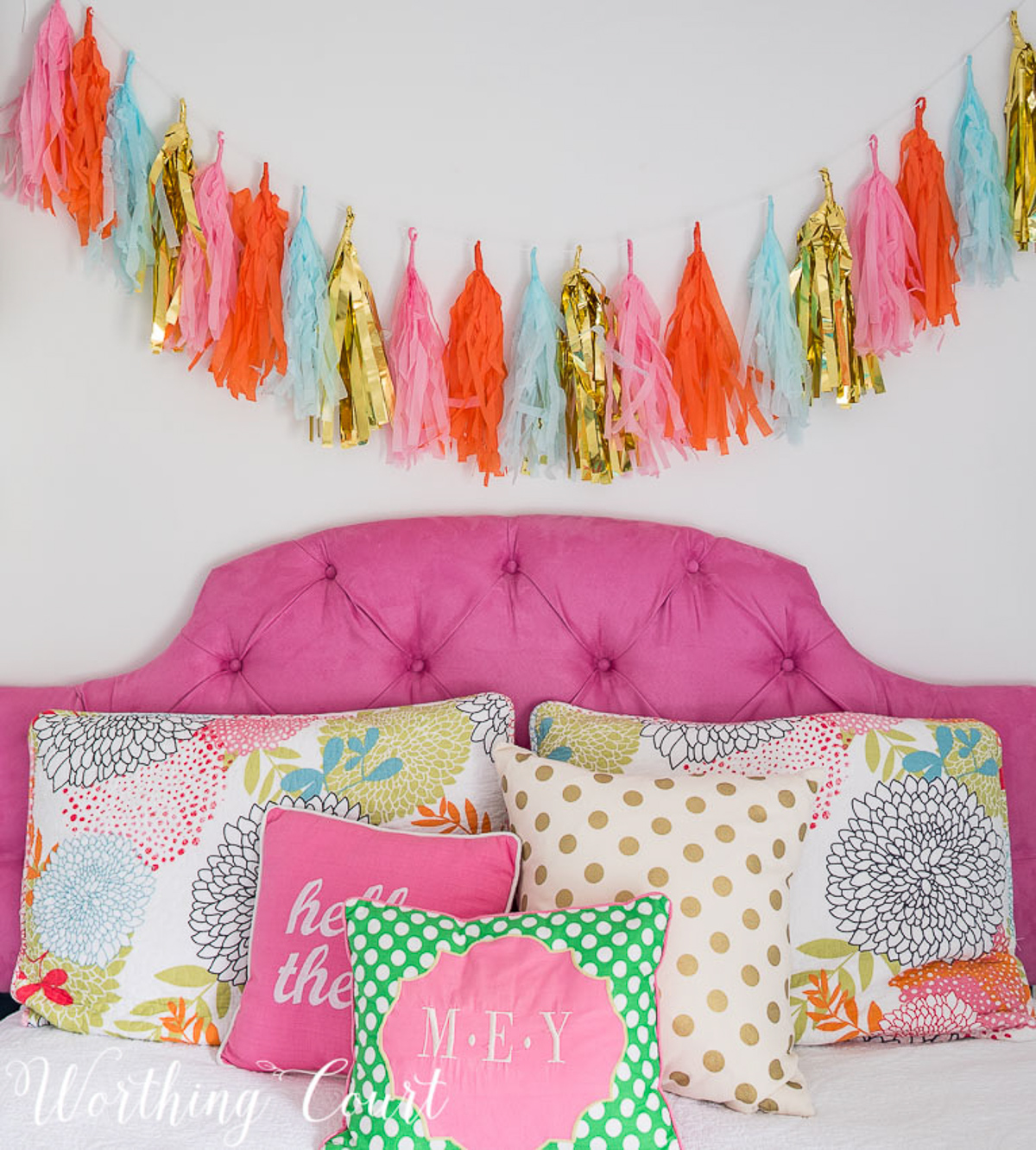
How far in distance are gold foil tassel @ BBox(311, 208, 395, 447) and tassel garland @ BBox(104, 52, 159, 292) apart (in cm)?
27

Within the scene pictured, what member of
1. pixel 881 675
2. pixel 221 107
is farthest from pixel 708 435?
pixel 221 107

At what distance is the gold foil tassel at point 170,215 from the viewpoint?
5.16ft

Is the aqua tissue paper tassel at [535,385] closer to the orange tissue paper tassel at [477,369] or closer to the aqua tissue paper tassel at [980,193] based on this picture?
the orange tissue paper tassel at [477,369]

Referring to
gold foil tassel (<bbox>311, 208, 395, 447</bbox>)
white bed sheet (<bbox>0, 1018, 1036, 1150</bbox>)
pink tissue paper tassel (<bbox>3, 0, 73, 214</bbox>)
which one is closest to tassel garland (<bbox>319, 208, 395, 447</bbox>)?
gold foil tassel (<bbox>311, 208, 395, 447</bbox>)

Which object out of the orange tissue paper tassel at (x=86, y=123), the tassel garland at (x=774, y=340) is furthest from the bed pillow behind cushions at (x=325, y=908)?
the orange tissue paper tassel at (x=86, y=123)

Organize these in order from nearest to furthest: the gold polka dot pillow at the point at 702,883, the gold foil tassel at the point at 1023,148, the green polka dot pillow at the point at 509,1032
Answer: the green polka dot pillow at the point at 509,1032, the gold polka dot pillow at the point at 702,883, the gold foil tassel at the point at 1023,148

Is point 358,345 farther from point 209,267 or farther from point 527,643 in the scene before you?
point 527,643

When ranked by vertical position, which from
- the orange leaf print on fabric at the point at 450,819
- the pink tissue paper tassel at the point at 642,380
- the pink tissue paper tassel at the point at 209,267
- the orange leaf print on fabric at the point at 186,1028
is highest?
the pink tissue paper tassel at the point at 209,267

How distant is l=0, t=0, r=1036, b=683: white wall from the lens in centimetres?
161

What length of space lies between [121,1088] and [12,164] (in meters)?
1.26

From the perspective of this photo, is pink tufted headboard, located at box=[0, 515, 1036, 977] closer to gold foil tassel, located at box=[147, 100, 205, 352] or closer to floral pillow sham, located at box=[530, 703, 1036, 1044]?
floral pillow sham, located at box=[530, 703, 1036, 1044]

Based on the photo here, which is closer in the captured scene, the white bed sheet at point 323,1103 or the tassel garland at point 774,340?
the white bed sheet at point 323,1103

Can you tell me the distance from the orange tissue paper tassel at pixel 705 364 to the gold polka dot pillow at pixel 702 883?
21.3 inches

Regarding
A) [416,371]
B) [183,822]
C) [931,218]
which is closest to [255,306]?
[416,371]
